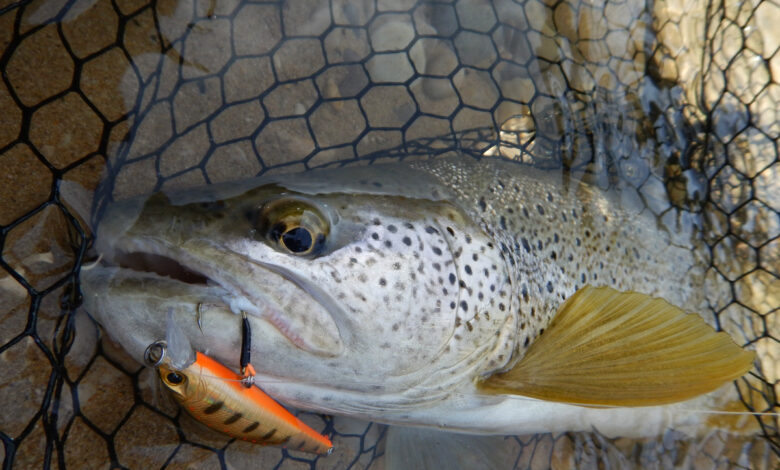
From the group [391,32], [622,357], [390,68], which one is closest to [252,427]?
[622,357]

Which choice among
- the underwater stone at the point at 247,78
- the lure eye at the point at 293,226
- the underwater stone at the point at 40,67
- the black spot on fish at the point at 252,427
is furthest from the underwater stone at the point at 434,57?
the black spot on fish at the point at 252,427

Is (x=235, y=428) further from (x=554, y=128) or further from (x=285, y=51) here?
(x=554, y=128)

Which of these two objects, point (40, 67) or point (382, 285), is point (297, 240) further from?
point (40, 67)

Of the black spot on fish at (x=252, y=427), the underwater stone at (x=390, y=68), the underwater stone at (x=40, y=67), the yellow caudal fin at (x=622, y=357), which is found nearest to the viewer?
the black spot on fish at (x=252, y=427)

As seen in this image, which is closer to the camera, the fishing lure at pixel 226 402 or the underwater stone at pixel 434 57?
the fishing lure at pixel 226 402

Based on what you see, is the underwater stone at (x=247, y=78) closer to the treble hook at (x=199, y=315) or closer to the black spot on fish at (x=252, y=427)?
the treble hook at (x=199, y=315)
